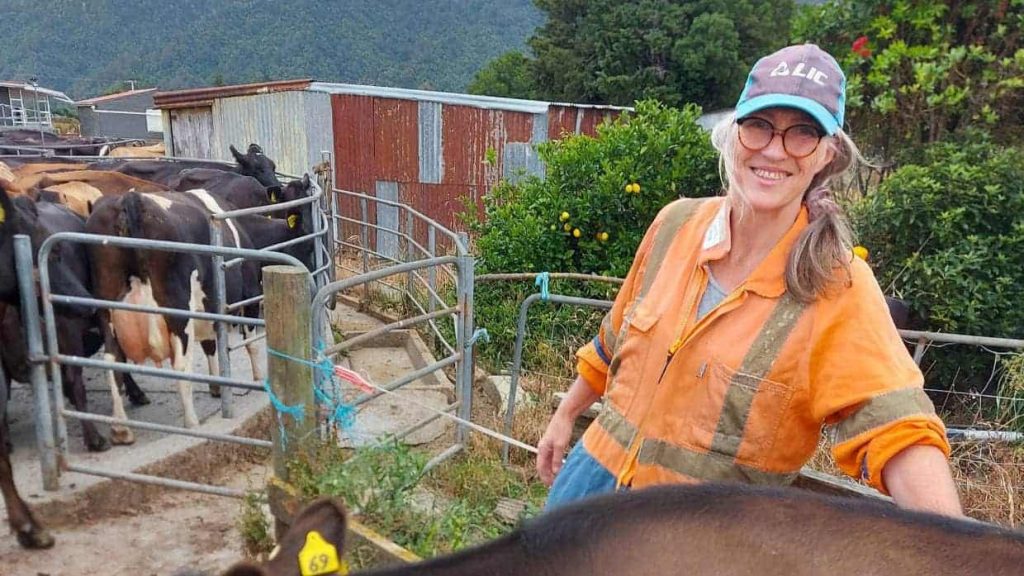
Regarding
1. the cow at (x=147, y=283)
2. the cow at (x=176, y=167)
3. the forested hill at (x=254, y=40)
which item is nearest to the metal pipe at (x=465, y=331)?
the cow at (x=147, y=283)

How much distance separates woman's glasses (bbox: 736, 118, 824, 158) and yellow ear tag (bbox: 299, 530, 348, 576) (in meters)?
1.23

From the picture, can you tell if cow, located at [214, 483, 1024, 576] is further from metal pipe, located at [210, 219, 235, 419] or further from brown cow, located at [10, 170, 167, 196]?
brown cow, located at [10, 170, 167, 196]

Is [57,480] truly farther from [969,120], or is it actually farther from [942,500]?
[969,120]

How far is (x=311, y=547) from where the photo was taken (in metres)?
1.45

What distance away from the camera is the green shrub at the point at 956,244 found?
5.34 metres

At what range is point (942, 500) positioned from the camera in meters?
1.38

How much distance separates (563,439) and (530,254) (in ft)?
16.5

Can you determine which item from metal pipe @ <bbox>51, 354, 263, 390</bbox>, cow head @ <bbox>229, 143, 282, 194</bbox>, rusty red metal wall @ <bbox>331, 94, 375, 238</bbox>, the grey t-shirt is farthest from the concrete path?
rusty red metal wall @ <bbox>331, 94, 375, 238</bbox>

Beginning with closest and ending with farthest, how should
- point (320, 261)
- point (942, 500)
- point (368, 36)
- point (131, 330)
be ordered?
point (942, 500) → point (131, 330) → point (320, 261) → point (368, 36)

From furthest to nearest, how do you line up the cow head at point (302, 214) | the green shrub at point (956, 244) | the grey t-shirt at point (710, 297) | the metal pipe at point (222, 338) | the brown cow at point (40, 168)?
the brown cow at point (40, 168) < the cow head at point (302, 214) < the green shrub at point (956, 244) < the metal pipe at point (222, 338) < the grey t-shirt at point (710, 297)

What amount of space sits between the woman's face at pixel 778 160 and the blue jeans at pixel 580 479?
771 millimetres

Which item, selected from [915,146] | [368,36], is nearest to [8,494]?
[915,146]

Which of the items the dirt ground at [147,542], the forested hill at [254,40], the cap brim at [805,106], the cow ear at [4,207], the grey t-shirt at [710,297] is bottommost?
the dirt ground at [147,542]

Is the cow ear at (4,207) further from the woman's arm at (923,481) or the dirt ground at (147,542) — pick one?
the woman's arm at (923,481)
